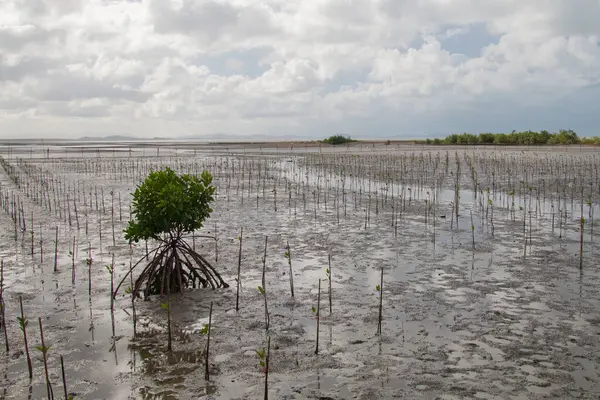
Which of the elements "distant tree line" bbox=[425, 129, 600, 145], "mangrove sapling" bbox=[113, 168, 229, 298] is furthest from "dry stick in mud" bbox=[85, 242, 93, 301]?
"distant tree line" bbox=[425, 129, 600, 145]

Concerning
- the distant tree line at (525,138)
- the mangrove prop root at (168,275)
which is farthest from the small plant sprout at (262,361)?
the distant tree line at (525,138)

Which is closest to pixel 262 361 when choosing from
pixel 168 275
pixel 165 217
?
pixel 168 275

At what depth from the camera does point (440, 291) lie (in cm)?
865

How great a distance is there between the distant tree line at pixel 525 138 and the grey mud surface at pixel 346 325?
5027 centimetres

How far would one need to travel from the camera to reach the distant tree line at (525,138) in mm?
56844

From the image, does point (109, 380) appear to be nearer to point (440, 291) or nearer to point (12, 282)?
point (12, 282)

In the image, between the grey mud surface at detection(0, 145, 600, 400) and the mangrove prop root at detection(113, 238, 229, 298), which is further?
the mangrove prop root at detection(113, 238, 229, 298)

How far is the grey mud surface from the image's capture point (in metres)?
5.58

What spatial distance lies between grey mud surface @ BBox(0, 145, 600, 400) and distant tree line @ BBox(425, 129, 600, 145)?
50.3 metres

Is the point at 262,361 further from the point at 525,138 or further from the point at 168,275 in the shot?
the point at 525,138

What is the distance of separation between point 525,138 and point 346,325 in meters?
58.7

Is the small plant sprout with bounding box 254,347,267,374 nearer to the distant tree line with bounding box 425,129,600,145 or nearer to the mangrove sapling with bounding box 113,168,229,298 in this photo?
the mangrove sapling with bounding box 113,168,229,298

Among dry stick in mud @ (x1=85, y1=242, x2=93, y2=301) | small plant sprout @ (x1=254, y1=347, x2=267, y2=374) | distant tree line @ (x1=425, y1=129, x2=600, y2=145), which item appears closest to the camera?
small plant sprout @ (x1=254, y1=347, x2=267, y2=374)

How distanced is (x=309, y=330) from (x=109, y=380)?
263 cm
